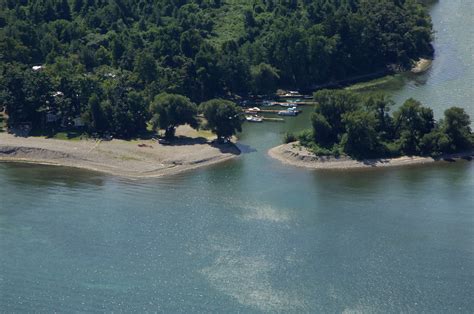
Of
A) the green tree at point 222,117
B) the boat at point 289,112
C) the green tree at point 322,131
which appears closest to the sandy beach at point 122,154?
the green tree at point 222,117

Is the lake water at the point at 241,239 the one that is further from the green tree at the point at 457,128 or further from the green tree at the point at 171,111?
the green tree at the point at 171,111

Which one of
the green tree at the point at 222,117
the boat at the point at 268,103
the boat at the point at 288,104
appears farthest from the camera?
the boat at the point at 268,103

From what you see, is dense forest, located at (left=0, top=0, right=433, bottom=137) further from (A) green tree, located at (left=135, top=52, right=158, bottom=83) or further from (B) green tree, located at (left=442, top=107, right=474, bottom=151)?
(B) green tree, located at (left=442, top=107, right=474, bottom=151)

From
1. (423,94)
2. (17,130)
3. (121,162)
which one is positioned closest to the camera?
(121,162)

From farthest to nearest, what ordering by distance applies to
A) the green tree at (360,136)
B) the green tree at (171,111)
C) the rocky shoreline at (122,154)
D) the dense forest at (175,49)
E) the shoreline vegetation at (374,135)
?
the dense forest at (175,49) → the green tree at (171,111) → the shoreline vegetation at (374,135) → the green tree at (360,136) → the rocky shoreline at (122,154)

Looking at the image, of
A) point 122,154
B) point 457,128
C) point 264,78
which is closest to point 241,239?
point 122,154

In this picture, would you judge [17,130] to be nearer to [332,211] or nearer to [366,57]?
[332,211]

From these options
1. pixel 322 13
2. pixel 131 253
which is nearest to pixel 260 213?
pixel 131 253
